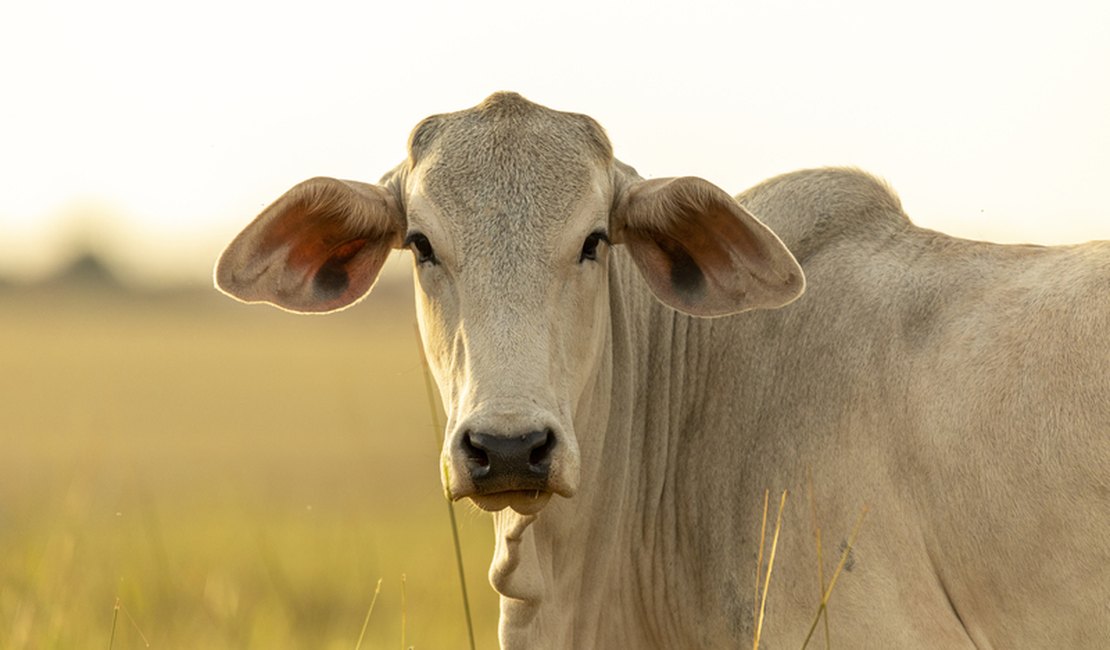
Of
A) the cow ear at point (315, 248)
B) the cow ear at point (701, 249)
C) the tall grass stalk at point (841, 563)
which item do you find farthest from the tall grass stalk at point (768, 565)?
the cow ear at point (315, 248)

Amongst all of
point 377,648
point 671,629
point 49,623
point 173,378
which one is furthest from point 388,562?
point 173,378

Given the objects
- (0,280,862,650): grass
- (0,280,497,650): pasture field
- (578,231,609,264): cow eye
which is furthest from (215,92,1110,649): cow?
(0,280,497,650): pasture field

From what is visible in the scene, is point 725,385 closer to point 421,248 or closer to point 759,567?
point 759,567

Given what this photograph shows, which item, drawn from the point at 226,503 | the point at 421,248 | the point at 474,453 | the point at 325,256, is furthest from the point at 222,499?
the point at 474,453

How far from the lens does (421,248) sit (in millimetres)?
5617

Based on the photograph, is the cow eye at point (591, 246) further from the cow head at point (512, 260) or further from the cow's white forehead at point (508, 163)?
the cow's white forehead at point (508, 163)

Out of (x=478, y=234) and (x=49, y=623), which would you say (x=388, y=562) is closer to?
(x=49, y=623)

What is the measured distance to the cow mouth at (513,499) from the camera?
4.88 metres

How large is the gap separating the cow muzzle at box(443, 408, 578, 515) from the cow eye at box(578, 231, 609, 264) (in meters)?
0.84

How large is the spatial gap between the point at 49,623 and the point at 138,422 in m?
22.6

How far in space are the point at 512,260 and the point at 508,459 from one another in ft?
2.66

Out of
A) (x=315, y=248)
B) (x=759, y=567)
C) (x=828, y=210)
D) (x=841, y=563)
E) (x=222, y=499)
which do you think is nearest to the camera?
(x=841, y=563)

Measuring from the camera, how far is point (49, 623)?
7.21 metres

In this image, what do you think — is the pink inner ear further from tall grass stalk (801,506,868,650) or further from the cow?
tall grass stalk (801,506,868,650)
